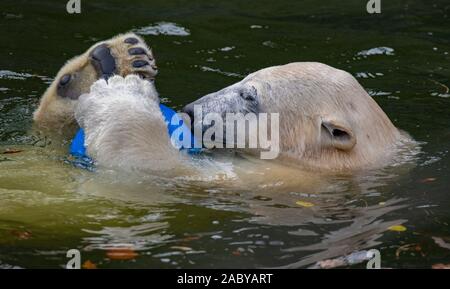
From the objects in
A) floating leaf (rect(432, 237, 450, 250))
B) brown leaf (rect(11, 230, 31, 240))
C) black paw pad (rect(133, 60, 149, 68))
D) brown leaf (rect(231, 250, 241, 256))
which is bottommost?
brown leaf (rect(231, 250, 241, 256))

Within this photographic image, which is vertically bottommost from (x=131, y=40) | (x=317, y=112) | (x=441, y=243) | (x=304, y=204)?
(x=441, y=243)

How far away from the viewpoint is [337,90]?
6.34 m

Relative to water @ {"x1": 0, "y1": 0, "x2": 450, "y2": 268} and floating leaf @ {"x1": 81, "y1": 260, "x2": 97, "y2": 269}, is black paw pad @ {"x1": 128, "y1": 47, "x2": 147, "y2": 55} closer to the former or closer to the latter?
water @ {"x1": 0, "y1": 0, "x2": 450, "y2": 268}

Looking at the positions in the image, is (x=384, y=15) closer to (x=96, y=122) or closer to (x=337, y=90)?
(x=337, y=90)

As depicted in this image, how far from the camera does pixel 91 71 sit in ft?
21.7

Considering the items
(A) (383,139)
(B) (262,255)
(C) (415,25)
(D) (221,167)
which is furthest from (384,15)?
(B) (262,255)

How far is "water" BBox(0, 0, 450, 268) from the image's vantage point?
490 cm

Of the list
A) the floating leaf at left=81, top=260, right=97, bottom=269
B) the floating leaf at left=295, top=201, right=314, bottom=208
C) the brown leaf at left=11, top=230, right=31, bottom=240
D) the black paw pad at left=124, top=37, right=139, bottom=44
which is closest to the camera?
the floating leaf at left=81, top=260, right=97, bottom=269

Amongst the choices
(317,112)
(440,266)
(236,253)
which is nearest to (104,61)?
(317,112)

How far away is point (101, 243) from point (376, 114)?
2.52 meters

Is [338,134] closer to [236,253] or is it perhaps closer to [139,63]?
[139,63]

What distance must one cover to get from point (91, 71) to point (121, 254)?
222 centimetres

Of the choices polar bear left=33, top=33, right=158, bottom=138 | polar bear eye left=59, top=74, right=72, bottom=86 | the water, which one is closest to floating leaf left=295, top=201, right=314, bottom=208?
the water

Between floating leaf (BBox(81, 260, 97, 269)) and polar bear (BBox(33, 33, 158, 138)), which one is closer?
floating leaf (BBox(81, 260, 97, 269))
